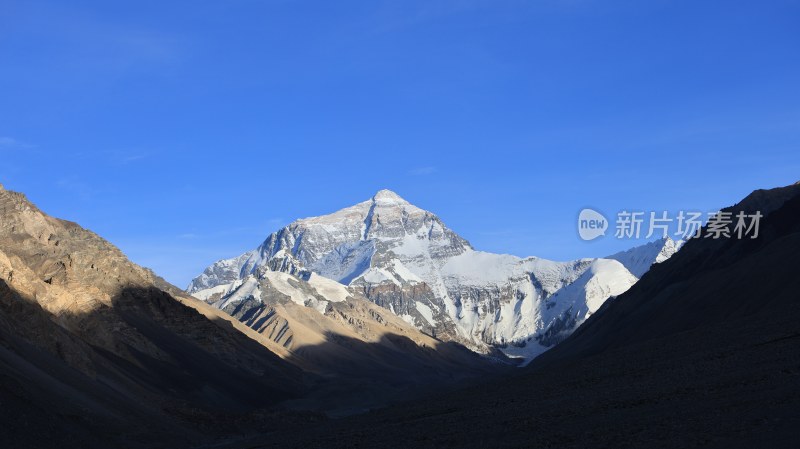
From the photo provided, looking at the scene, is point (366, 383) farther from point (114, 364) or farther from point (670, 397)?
point (670, 397)

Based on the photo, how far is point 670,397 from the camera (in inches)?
1764

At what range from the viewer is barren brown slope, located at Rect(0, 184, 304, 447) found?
193ft

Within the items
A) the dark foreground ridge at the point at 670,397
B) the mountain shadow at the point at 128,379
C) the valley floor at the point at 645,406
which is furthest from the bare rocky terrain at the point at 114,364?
the valley floor at the point at 645,406

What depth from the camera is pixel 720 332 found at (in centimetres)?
7406

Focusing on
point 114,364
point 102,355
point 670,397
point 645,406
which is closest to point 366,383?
point 114,364

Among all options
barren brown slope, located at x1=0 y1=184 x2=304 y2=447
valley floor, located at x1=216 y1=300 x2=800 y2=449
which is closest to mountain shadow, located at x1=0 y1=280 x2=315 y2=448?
barren brown slope, located at x1=0 y1=184 x2=304 y2=447

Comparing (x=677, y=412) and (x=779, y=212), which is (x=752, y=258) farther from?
(x=677, y=412)

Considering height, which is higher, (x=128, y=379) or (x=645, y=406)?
(x=645, y=406)

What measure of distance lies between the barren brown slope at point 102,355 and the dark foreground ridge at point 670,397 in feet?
40.3

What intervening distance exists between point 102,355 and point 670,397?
225 feet

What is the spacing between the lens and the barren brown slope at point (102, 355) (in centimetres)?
5888

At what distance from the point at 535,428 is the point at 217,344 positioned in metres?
114

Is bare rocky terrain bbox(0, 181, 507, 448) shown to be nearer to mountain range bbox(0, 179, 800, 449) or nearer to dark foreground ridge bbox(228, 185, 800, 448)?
mountain range bbox(0, 179, 800, 449)

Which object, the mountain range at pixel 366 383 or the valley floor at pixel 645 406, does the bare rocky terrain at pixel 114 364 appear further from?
the valley floor at pixel 645 406
